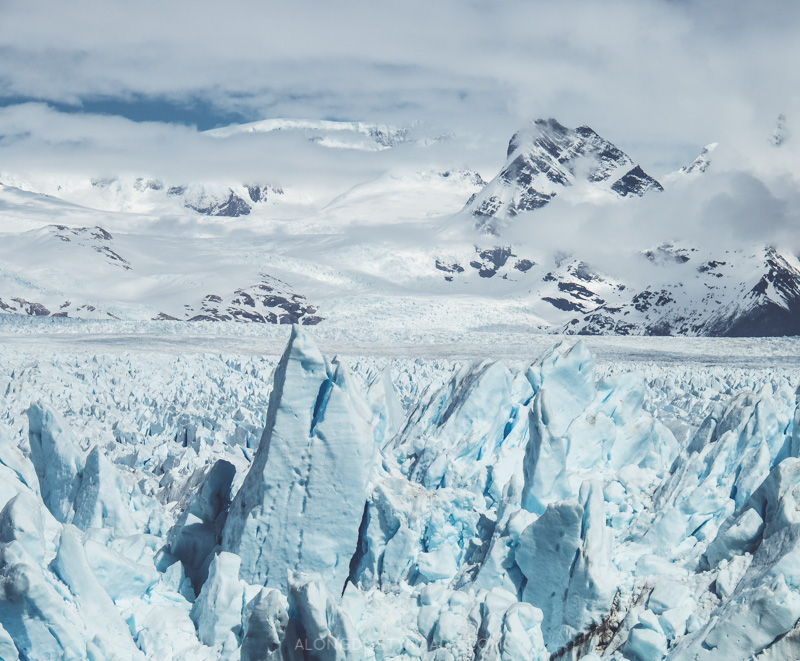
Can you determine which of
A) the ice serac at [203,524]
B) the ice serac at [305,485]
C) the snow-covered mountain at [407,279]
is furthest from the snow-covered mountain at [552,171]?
the ice serac at [305,485]

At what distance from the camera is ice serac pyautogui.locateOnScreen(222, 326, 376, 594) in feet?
30.5

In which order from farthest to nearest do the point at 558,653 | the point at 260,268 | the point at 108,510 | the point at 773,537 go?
the point at 260,268
the point at 108,510
the point at 558,653
the point at 773,537

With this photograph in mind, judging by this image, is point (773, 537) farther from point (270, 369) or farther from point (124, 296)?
point (124, 296)

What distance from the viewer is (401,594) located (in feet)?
31.2

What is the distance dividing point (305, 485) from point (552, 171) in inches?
6937

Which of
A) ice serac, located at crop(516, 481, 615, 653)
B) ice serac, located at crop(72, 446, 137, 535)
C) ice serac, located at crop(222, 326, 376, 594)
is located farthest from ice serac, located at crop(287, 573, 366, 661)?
ice serac, located at crop(72, 446, 137, 535)

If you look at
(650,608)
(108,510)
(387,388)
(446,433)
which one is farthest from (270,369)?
(650,608)

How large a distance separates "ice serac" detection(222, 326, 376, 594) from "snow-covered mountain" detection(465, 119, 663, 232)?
153673mm

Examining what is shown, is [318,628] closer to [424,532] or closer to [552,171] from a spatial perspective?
[424,532]

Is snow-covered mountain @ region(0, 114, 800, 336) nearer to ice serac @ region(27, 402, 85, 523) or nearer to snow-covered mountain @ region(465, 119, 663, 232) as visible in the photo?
snow-covered mountain @ region(465, 119, 663, 232)

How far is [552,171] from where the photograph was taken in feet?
588

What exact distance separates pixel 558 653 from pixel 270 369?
1640 cm

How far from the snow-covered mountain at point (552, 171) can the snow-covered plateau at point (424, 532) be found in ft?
494

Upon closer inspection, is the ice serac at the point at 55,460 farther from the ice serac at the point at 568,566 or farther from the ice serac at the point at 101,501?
the ice serac at the point at 568,566
